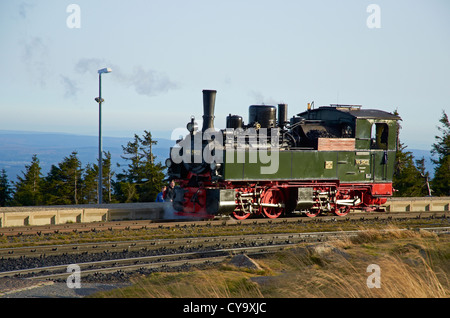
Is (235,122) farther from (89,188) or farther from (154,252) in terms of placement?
(89,188)

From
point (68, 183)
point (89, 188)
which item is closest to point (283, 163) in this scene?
point (89, 188)

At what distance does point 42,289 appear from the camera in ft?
24.3

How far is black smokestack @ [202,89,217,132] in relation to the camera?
15258 mm

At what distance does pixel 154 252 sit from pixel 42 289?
11.6 ft

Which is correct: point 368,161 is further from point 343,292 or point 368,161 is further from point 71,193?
point 71,193

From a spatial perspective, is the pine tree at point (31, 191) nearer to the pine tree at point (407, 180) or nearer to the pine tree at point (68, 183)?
the pine tree at point (68, 183)

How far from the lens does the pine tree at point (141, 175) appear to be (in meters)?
33.1

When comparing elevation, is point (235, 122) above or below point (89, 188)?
above


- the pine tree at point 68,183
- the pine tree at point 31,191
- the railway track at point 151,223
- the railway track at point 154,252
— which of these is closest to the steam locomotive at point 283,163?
the railway track at point 151,223

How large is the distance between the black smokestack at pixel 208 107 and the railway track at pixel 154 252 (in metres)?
4.45

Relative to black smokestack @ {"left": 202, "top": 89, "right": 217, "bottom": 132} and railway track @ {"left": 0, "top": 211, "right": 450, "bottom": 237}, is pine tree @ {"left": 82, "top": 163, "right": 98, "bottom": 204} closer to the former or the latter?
railway track @ {"left": 0, "top": 211, "right": 450, "bottom": 237}

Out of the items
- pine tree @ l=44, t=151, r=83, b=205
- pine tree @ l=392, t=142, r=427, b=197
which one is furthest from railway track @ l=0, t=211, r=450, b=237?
pine tree @ l=44, t=151, r=83, b=205
